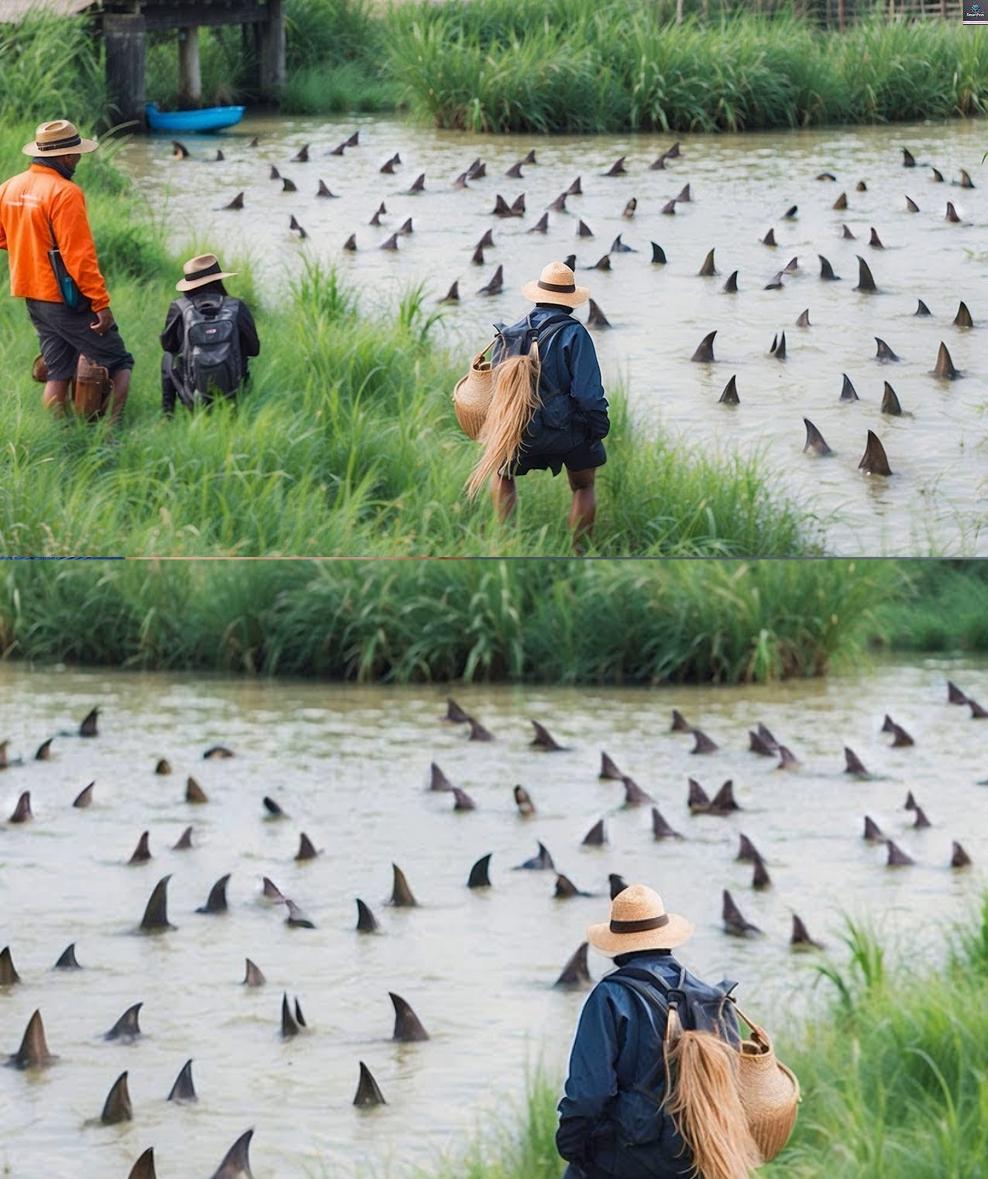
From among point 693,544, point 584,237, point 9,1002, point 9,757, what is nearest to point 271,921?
point 9,1002

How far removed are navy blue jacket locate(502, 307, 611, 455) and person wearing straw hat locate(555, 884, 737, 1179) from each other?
903mm

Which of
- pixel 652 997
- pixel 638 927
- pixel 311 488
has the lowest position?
pixel 652 997

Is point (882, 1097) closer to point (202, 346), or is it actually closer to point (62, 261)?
point (202, 346)

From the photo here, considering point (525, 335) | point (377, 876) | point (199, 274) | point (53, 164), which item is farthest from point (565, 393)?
point (377, 876)

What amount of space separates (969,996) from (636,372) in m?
1.80

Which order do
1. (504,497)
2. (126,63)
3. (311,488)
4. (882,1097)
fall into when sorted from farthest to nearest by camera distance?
1. (126,63)
2. (882,1097)
3. (311,488)
4. (504,497)

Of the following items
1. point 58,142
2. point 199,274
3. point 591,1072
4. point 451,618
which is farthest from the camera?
point 451,618

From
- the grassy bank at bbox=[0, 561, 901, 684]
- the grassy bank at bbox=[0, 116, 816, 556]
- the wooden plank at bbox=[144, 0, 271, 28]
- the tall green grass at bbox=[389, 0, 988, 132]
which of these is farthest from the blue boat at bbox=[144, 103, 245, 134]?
the grassy bank at bbox=[0, 561, 901, 684]

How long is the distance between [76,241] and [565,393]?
49.5 inches

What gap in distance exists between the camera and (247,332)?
5.54 meters

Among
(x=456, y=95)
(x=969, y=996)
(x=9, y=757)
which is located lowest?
(x=9, y=757)

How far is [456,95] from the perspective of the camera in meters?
7.93

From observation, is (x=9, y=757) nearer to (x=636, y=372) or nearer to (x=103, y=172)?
(x=103, y=172)

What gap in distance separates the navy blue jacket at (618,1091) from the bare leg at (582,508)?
3.13 feet
